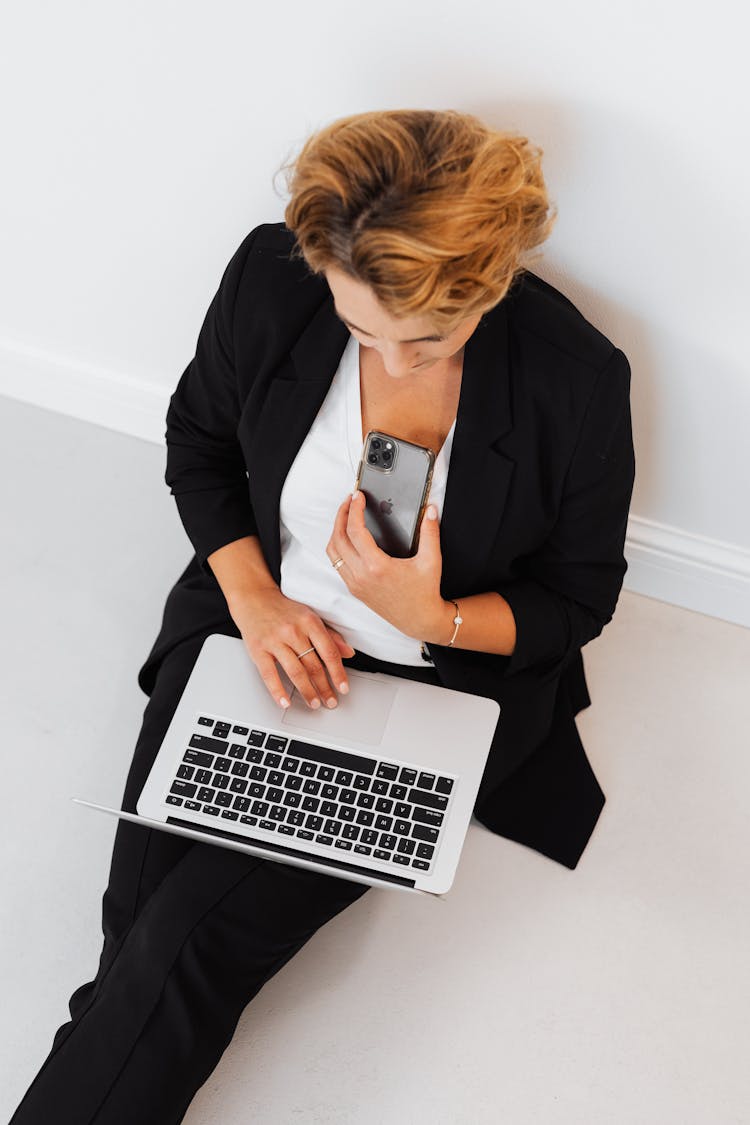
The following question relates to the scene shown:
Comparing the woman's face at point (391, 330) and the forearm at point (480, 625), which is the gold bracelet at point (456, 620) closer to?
the forearm at point (480, 625)

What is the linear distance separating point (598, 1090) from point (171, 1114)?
0.57 metres

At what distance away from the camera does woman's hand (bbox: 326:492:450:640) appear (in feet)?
3.86

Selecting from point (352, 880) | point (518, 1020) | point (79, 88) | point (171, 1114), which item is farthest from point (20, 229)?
point (518, 1020)

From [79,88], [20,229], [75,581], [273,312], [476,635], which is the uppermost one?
[79,88]

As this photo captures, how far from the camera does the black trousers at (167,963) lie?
119 cm

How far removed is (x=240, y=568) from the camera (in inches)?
54.6

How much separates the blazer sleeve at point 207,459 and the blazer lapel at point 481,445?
0.32 m

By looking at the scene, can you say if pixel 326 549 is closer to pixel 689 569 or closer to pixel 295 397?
pixel 295 397

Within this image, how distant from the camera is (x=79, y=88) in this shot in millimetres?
1353

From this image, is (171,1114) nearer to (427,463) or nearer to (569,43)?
(427,463)

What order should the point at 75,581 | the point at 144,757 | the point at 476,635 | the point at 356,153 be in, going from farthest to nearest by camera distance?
the point at 75,581 < the point at 144,757 < the point at 476,635 < the point at 356,153

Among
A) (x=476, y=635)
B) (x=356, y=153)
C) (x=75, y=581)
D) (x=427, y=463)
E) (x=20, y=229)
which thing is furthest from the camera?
(x=75, y=581)

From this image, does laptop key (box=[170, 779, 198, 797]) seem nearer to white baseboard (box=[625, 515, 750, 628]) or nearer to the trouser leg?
the trouser leg

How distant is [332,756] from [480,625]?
25cm
